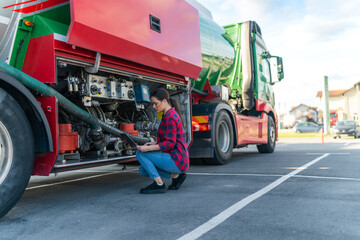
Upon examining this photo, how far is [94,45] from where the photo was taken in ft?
12.3

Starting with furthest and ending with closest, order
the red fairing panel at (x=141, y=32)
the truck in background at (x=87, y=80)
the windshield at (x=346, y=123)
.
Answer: the windshield at (x=346, y=123), the red fairing panel at (x=141, y=32), the truck in background at (x=87, y=80)

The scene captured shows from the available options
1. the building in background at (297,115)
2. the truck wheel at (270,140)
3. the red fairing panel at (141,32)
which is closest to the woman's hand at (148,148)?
the red fairing panel at (141,32)

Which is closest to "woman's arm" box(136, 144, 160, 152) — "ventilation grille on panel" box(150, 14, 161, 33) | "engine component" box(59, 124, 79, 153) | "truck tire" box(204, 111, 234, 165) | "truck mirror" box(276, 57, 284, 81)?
"engine component" box(59, 124, 79, 153)

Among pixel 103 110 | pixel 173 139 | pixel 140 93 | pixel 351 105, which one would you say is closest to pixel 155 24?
pixel 140 93

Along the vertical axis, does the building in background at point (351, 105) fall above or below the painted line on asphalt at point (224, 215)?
above

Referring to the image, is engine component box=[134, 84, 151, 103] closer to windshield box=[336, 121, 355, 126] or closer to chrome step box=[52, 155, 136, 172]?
chrome step box=[52, 155, 136, 172]

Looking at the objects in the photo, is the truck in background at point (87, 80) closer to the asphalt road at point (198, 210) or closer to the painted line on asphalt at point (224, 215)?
the asphalt road at point (198, 210)

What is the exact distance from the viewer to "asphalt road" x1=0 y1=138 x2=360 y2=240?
2.68m

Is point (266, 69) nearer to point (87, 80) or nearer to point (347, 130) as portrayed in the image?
point (87, 80)

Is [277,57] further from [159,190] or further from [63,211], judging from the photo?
[63,211]

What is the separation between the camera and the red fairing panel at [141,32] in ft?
11.8

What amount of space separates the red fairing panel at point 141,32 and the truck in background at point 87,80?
0.04 feet

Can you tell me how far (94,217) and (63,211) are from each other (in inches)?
18.5

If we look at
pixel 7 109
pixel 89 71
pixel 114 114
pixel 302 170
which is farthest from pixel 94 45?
pixel 302 170
